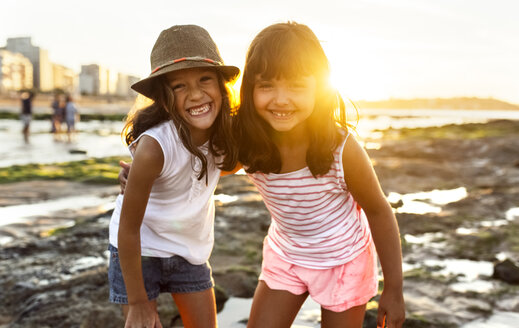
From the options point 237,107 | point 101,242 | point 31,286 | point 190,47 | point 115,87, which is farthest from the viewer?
point 115,87

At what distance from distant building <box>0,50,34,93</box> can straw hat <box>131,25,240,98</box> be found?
112 m

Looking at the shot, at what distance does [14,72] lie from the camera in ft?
355

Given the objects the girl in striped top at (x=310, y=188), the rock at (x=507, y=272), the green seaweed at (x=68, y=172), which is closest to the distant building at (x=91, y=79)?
the green seaweed at (x=68, y=172)

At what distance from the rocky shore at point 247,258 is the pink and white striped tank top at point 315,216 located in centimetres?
125

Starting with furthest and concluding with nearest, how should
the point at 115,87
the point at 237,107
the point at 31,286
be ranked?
the point at 115,87
the point at 31,286
the point at 237,107

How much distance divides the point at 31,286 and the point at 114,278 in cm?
185

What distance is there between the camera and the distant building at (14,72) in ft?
332

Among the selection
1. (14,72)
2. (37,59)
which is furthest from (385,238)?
(37,59)

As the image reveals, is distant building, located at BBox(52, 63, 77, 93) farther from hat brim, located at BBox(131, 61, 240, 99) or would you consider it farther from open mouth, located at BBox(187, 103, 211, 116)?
open mouth, located at BBox(187, 103, 211, 116)

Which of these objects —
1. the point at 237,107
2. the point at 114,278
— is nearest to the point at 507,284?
the point at 237,107

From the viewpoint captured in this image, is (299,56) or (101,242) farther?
(101,242)

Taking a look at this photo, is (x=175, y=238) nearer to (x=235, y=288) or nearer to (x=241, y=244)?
(x=235, y=288)

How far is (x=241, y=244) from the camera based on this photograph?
463 cm

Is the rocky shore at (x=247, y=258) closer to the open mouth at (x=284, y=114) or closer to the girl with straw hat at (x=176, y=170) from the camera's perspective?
the girl with straw hat at (x=176, y=170)
